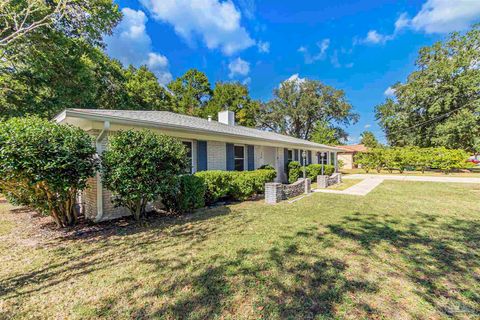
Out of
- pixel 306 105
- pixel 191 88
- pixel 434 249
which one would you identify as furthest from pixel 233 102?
pixel 434 249

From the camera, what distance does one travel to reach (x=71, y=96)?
11.7 meters

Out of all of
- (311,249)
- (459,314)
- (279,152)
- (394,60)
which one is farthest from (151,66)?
(459,314)

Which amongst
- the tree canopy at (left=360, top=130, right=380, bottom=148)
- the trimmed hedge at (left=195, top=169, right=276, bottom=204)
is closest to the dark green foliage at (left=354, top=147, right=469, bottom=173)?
the tree canopy at (left=360, top=130, right=380, bottom=148)

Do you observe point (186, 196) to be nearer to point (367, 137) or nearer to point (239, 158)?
point (239, 158)

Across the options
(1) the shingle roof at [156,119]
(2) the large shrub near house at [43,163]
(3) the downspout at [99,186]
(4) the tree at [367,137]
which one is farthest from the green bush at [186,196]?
(4) the tree at [367,137]

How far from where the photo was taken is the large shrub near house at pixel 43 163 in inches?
161

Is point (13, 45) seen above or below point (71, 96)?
above

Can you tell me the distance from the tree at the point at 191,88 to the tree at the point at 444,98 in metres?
25.7

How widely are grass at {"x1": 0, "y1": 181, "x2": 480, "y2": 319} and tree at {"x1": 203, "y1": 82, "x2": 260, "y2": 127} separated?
2711 cm

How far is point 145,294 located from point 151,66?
26.3 metres

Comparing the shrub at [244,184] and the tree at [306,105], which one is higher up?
the tree at [306,105]

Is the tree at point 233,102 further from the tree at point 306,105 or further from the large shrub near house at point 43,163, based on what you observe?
the large shrub near house at point 43,163

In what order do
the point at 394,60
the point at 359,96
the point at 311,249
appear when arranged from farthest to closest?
the point at 359,96, the point at 394,60, the point at 311,249

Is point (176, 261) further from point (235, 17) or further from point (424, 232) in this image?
point (235, 17)
